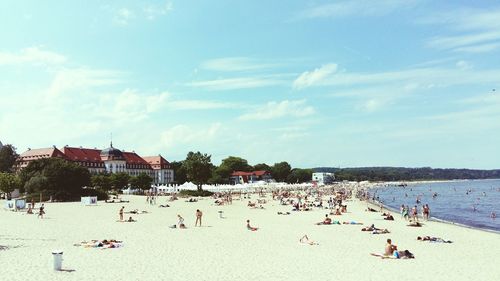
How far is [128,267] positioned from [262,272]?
4827 millimetres

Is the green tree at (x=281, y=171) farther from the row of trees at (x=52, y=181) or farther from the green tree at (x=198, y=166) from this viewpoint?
the row of trees at (x=52, y=181)

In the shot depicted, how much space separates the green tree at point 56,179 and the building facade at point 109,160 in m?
58.3

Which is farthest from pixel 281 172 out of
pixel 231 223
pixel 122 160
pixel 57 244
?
pixel 57 244

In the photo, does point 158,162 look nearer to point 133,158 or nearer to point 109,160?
point 133,158

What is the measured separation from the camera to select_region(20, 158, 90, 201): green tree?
58.8m

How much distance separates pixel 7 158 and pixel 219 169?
72495 mm

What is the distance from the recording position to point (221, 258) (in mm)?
19375

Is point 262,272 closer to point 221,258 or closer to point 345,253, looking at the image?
point 221,258

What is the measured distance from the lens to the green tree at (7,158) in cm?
10462

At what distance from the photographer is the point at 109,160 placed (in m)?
140

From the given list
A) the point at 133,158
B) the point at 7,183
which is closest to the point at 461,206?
the point at 7,183

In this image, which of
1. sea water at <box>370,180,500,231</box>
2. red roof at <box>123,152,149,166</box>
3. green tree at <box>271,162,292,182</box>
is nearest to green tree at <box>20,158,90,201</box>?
sea water at <box>370,180,500,231</box>

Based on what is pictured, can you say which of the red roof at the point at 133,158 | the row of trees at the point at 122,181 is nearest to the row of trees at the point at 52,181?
the row of trees at the point at 122,181

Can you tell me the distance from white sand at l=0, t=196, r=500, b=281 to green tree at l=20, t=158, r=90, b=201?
28.2 metres
